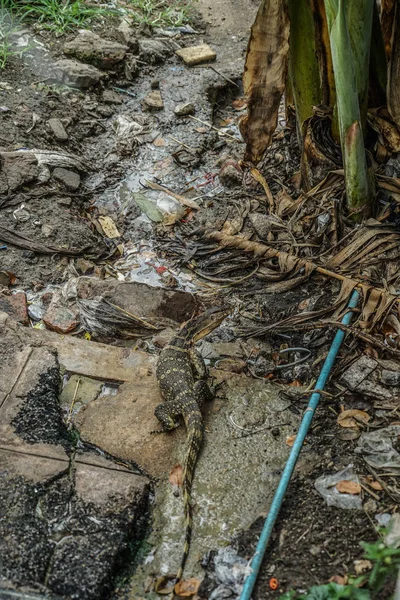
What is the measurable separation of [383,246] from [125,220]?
2.47 metres

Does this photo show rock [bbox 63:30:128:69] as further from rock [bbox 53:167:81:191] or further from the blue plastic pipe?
the blue plastic pipe

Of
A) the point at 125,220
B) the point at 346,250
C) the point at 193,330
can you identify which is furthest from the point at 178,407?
the point at 125,220

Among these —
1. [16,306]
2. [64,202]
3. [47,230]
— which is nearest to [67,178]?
[64,202]

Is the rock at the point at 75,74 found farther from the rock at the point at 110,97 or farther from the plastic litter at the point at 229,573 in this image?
the plastic litter at the point at 229,573

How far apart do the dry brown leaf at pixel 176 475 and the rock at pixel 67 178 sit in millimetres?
3419

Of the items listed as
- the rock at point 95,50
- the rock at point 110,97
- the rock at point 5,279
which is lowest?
the rock at point 5,279

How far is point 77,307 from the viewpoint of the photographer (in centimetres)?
507

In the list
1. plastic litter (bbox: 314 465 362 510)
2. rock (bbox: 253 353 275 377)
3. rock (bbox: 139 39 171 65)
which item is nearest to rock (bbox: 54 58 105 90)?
rock (bbox: 139 39 171 65)

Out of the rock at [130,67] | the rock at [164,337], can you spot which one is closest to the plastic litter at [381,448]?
the rock at [164,337]

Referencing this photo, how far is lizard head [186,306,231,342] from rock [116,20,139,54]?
458 centimetres

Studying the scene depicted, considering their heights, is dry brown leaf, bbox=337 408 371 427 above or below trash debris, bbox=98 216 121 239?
above

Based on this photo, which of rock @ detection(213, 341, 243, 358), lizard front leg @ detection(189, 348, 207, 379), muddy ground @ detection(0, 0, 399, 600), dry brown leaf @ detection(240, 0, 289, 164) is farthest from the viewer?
dry brown leaf @ detection(240, 0, 289, 164)

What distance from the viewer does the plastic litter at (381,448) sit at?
138 inches

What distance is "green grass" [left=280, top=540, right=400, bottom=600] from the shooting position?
266 cm
